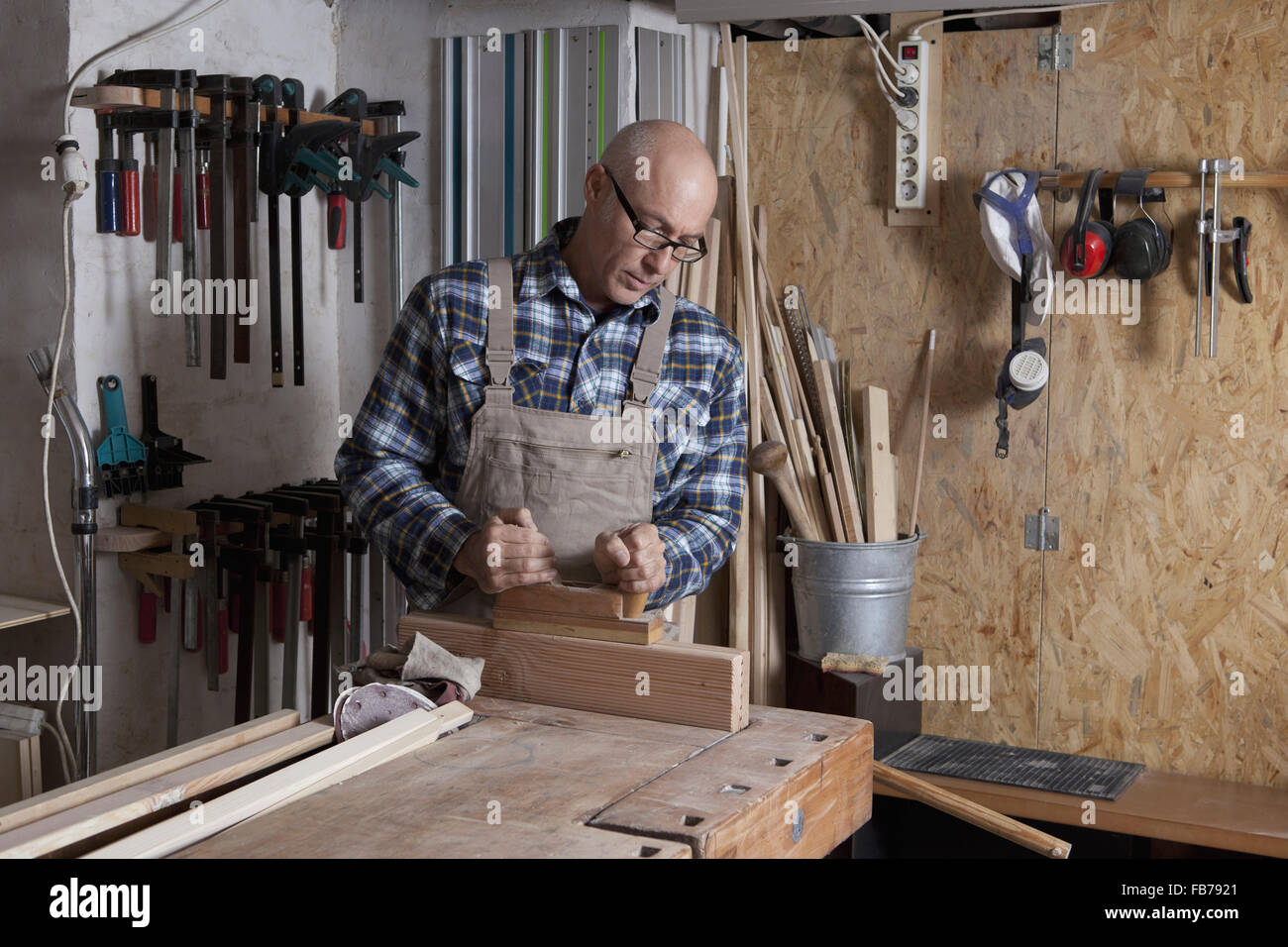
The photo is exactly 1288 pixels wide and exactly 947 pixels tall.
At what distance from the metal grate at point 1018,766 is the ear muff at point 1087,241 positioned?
4.33 ft

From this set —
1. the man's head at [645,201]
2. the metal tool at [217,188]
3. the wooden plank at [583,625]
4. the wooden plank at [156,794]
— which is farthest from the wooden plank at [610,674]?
the metal tool at [217,188]

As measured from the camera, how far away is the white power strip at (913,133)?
3.39 metres

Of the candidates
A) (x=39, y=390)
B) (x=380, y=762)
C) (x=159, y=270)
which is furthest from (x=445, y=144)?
(x=380, y=762)

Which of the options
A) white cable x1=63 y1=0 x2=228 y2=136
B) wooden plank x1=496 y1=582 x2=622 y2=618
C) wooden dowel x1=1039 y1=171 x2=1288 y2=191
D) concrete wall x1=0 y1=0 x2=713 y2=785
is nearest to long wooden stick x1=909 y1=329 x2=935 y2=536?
wooden dowel x1=1039 y1=171 x2=1288 y2=191

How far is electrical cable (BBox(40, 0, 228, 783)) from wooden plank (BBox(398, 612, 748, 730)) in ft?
5.38

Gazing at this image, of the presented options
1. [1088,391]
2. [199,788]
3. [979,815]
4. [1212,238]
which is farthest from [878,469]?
[199,788]

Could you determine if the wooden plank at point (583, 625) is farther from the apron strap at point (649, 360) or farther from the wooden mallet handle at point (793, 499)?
the wooden mallet handle at point (793, 499)

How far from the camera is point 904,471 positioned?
11.7ft

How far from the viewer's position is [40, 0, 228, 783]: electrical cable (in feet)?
9.43

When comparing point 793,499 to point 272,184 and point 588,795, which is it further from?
point 588,795

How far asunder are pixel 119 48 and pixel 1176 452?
293cm

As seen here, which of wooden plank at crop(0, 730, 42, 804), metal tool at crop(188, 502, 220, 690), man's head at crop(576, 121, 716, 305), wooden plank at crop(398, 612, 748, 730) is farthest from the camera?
metal tool at crop(188, 502, 220, 690)

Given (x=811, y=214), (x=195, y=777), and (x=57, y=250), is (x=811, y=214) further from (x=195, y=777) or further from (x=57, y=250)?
(x=195, y=777)

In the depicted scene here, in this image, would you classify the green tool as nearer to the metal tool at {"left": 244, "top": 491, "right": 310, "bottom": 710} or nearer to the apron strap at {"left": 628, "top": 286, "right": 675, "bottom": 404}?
the metal tool at {"left": 244, "top": 491, "right": 310, "bottom": 710}
